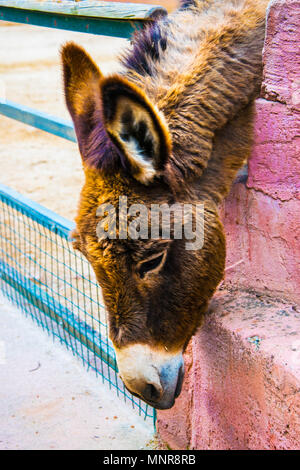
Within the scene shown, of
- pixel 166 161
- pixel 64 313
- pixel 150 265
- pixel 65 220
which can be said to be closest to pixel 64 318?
pixel 64 313

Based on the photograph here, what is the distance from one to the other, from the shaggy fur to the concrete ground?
1341 millimetres

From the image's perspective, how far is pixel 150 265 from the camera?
2002 millimetres

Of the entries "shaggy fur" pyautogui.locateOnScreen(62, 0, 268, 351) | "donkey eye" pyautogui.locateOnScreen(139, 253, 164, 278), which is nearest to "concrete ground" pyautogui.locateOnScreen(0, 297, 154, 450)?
→ "shaggy fur" pyautogui.locateOnScreen(62, 0, 268, 351)

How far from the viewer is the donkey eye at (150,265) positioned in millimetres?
1990

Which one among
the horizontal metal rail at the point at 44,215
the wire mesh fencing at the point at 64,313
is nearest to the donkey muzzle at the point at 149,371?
the wire mesh fencing at the point at 64,313

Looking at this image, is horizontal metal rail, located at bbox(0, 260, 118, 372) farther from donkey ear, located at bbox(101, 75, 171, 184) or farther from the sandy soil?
donkey ear, located at bbox(101, 75, 171, 184)

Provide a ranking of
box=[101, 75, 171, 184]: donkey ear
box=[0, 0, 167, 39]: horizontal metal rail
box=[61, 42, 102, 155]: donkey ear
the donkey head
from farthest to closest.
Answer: box=[0, 0, 167, 39]: horizontal metal rail < box=[61, 42, 102, 155]: donkey ear < the donkey head < box=[101, 75, 171, 184]: donkey ear

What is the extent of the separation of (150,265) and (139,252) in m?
0.08

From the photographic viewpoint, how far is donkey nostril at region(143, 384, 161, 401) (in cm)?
205

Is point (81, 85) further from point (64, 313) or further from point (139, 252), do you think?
point (64, 313)

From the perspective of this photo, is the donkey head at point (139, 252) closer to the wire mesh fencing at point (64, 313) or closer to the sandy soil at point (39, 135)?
the sandy soil at point (39, 135)

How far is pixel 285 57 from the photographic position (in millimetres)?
2074

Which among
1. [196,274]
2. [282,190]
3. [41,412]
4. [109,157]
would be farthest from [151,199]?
[41,412]
